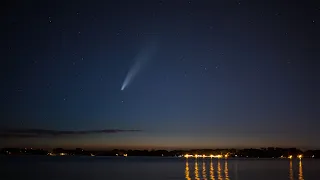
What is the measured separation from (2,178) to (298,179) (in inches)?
1976

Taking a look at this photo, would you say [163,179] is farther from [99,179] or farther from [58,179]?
[58,179]

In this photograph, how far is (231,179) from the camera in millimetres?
69000

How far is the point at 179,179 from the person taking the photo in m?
69.9

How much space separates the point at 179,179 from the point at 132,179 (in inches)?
319

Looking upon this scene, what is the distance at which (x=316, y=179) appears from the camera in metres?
65.6

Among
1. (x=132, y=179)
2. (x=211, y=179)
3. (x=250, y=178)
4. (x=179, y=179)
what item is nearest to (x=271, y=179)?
(x=250, y=178)

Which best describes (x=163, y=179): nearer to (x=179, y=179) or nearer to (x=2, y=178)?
(x=179, y=179)

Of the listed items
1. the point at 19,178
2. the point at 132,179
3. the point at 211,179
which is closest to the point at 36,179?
the point at 19,178

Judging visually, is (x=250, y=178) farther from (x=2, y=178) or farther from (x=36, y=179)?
(x=2, y=178)

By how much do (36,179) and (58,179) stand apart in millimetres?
4328

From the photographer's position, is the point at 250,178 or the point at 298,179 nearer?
the point at 298,179

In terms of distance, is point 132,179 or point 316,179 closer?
point 316,179

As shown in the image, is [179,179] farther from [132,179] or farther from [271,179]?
[271,179]

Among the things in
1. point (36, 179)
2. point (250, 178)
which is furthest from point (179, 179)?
point (36, 179)
